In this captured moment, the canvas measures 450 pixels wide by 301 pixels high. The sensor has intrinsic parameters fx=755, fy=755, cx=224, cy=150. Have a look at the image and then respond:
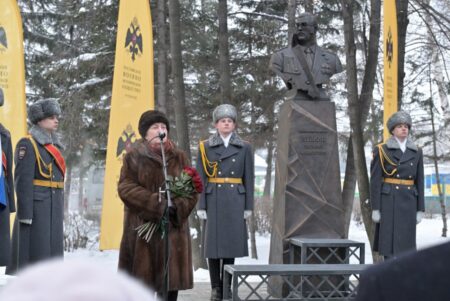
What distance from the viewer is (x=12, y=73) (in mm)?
9586

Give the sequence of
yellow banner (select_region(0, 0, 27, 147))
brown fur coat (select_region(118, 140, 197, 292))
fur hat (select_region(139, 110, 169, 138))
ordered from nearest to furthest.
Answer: brown fur coat (select_region(118, 140, 197, 292)) → fur hat (select_region(139, 110, 169, 138)) → yellow banner (select_region(0, 0, 27, 147))

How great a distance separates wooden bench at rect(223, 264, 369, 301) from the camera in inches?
226

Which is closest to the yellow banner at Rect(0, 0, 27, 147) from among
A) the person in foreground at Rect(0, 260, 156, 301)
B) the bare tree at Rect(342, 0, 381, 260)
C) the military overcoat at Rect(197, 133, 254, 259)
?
the military overcoat at Rect(197, 133, 254, 259)

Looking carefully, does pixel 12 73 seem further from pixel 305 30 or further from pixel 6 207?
pixel 305 30

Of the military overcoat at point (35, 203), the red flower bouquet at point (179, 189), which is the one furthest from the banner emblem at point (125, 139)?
the red flower bouquet at point (179, 189)

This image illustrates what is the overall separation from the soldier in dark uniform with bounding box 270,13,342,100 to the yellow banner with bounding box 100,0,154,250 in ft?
8.20

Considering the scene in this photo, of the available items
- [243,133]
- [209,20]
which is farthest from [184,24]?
[243,133]

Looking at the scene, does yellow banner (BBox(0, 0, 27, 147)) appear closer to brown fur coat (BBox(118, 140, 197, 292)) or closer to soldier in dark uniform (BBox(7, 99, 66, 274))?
soldier in dark uniform (BBox(7, 99, 66, 274))

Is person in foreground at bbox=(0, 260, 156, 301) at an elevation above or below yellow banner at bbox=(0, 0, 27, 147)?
below

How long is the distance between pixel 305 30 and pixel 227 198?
78.1 inches

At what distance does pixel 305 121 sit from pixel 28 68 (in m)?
13.6

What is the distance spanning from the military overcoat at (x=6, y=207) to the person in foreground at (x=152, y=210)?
125 centimetres

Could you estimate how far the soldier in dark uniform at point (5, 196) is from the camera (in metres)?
6.41

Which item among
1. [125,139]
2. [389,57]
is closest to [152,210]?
[125,139]
